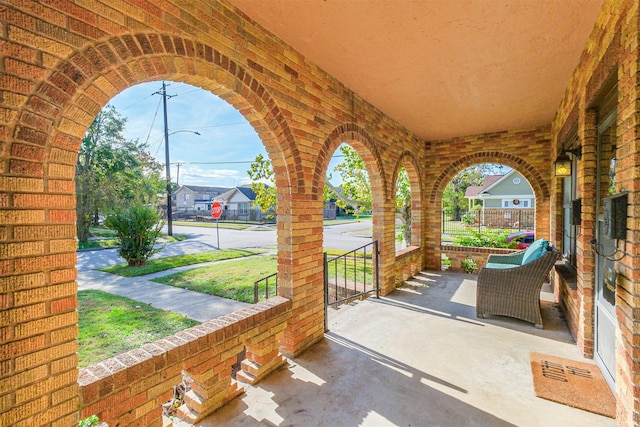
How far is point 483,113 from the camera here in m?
4.76

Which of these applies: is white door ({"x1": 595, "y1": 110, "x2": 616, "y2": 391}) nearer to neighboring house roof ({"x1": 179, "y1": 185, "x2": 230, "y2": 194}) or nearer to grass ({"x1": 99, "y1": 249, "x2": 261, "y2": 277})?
grass ({"x1": 99, "y1": 249, "x2": 261, "y2": 277})

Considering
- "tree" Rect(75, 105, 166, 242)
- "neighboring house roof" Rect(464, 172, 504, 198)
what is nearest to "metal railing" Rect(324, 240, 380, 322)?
"tree" Rect(75, 105, 166, 242)

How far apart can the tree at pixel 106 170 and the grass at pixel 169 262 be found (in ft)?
16.2

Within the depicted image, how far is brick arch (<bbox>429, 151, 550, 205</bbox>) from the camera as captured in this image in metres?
5.71

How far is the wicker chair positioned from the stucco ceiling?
212cm

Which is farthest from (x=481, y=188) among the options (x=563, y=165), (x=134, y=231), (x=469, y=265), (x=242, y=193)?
(x=134, y=231)

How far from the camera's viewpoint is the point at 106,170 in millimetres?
13609

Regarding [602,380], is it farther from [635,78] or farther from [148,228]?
[148,228]

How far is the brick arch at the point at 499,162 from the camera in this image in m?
5.71

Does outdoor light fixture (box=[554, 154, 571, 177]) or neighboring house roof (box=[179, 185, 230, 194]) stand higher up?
neighboring house roof (box=[179, 185, 230, 194])

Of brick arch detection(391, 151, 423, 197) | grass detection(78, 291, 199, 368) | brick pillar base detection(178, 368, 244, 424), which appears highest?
brick arch detection(391, 151, 423, 197)

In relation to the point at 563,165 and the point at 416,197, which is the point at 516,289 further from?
the point at 416,197

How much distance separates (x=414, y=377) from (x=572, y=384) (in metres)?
1.26

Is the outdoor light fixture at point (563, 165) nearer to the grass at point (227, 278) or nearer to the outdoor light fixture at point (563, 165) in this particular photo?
the outdoor light fixture at point (563, 165)
